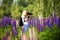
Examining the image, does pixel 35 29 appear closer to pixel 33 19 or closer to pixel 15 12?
pixel 33 19

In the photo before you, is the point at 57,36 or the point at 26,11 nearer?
the point at 57,36

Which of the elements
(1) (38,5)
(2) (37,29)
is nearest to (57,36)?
(2) (37,29)

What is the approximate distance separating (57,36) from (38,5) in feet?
1.65

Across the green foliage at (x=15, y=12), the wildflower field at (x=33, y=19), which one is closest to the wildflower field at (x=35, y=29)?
the wildflower field at (x=33, y=19)

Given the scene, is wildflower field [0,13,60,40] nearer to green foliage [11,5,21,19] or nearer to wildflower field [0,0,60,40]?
wildflower field [0,0,60,40]

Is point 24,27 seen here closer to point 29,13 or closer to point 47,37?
point 29,13

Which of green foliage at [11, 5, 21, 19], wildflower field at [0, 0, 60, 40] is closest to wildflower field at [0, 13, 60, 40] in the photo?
wildflower field at [0, 0, 60, 40]

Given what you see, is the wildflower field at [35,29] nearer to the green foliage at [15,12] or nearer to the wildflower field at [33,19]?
the wildflower field at [33,19]

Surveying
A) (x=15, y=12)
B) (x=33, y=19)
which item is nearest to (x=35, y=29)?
(x=33, y=19)

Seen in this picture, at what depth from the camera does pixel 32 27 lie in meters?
2.92

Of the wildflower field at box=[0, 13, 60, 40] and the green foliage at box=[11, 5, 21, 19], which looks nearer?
the wildflower field at box=[0, 13, 60, 40]

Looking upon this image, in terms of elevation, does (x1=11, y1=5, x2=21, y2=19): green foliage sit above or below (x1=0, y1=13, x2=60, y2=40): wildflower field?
above

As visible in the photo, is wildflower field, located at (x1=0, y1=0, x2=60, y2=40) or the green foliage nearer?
wildflower field, located at (x1=0, y1=0, x2=60, y2=40)

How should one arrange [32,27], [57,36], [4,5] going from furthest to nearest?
[4,5] → [32,27] → [57,36]
